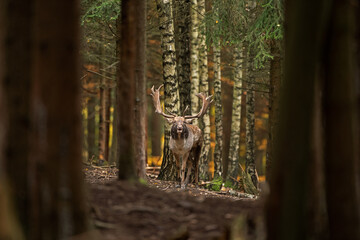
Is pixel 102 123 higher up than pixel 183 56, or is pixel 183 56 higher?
pixel 183 56

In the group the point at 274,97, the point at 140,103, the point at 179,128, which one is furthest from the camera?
the point at 179,128

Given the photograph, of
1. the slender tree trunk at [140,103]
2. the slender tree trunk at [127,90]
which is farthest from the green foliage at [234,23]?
the slender tree trunk at [127,90]

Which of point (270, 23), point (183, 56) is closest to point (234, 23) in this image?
point (270, 23)
